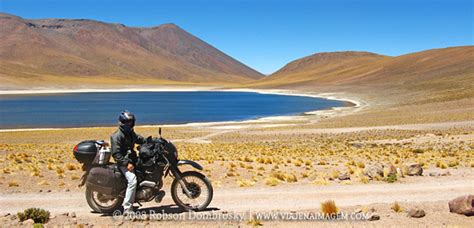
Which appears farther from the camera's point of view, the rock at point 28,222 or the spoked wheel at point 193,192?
the spoked wheel at point 193,192

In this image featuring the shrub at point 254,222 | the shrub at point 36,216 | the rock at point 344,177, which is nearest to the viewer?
the shrub at point 254,222

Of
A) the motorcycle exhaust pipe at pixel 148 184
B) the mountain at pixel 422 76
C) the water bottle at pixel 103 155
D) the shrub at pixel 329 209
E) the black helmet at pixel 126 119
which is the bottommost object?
the shrub at pixel 329 209

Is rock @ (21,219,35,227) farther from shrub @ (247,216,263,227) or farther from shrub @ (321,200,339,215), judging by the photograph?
shrub @ (321,200,339,215)

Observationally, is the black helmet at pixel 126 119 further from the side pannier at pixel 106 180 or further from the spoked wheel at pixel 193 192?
the spoked wheel at pixel 193 192

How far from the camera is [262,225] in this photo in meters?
7.59

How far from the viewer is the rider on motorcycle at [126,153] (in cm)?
788

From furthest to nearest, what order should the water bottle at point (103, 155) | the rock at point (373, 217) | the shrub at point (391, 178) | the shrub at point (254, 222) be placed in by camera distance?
the shrub at point (391, 178) → the water bottle at point (103, 155) → the rock at point (373, 217) → the shrub at point (254, 222)

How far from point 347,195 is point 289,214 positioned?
8.61 feet

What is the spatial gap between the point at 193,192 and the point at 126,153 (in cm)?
133

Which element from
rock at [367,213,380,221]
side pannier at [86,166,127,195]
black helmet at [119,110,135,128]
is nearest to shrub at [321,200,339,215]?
rock at [367,213,380,221]

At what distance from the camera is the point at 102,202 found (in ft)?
27.5

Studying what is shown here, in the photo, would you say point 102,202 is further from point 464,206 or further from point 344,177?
point 344,177

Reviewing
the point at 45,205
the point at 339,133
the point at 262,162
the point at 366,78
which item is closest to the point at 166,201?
the point at 45,205

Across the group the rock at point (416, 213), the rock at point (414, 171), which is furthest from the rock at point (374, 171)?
the rock at point (416, 213)
